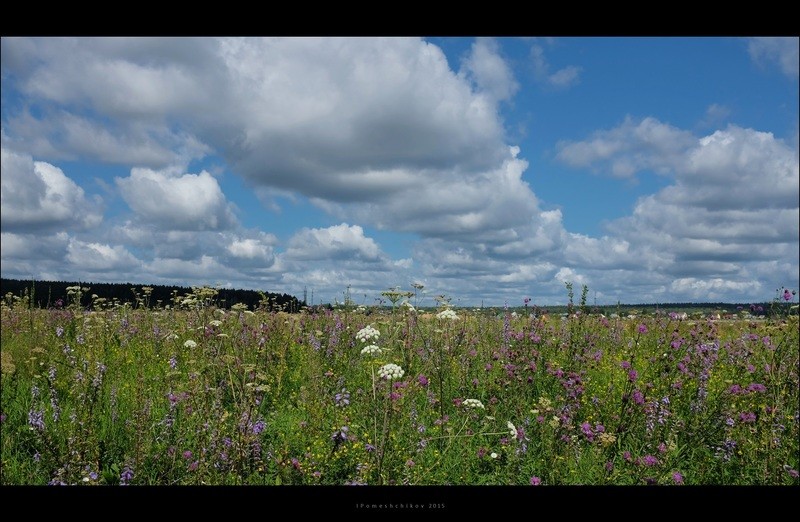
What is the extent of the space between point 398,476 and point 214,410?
1374 mm

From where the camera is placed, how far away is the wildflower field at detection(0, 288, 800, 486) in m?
3.54

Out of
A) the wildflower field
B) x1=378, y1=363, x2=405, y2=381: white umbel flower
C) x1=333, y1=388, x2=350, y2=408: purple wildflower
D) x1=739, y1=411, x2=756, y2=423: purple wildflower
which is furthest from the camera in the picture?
x1=333, y1=388, x2=350, y2=408: purple wildflower

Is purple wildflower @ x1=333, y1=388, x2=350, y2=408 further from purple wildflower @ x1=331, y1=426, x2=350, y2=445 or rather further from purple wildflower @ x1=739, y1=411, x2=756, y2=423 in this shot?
purple wildflower @ x1=739, y1=411, x2=756, y2=423

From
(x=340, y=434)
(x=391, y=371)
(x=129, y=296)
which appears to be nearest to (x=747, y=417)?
(x=391, y=371)

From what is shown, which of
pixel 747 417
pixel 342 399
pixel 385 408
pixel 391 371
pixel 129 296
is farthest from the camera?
pixel 129 296

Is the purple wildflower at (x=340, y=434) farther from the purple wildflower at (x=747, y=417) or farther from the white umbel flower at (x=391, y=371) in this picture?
the purple wildflower at (x=747, y=417)

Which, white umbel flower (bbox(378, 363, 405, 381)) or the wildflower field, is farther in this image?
the wildflower field

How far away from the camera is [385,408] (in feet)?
Result: 10.7

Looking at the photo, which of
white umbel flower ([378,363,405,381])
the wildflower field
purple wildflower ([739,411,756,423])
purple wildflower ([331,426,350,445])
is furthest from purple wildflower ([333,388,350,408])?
purple wildflower ([739,411,756,423])

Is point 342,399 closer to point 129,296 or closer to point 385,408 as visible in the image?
point 385,408

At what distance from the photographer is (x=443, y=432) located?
13.5 ft
